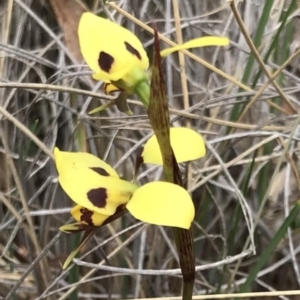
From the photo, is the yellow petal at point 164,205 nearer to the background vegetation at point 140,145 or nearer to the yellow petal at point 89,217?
the yellow petal at point 89,217

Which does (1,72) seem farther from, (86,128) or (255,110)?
(255,110)

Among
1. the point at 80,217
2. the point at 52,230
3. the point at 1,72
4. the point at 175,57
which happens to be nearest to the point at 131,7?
the point at 175,57

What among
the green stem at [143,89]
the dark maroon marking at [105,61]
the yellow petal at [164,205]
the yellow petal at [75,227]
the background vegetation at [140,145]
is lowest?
the background vegetation at [140,145]

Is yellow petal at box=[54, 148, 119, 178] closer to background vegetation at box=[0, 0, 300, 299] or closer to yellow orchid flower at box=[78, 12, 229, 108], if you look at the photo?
yellow orchid flower at box=[78, 12, 229, 108]

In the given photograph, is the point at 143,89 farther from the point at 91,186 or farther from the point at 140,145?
the point at 140,145

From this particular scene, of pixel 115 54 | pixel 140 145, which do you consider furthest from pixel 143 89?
pixel 140 145

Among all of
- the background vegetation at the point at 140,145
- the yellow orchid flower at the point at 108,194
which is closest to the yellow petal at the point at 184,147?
the yellow orchid flower at the point at 108,194
